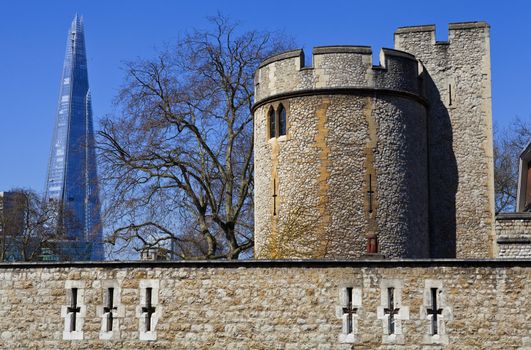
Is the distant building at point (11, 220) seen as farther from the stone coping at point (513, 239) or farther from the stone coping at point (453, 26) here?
the stone coping at point (513, 239)

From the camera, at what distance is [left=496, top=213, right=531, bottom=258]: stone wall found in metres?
23.6

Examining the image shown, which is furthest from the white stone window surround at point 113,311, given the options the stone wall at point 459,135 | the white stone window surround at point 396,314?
the stone wall at point 459,135

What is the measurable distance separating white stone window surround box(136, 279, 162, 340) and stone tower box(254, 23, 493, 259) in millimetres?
5542

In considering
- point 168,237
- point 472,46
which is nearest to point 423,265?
point 472,46

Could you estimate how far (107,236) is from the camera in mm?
30031

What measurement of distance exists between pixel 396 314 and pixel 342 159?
21.3 ft

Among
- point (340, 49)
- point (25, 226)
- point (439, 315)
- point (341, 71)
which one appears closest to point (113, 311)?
point (439, 315)

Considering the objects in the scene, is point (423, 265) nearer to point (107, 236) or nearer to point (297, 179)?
point (297, 179)

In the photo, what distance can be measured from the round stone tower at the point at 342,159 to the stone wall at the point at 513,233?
1888 mm

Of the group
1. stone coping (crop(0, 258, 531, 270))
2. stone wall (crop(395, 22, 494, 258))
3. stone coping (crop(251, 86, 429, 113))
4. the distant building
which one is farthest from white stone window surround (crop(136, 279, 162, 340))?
the distant building

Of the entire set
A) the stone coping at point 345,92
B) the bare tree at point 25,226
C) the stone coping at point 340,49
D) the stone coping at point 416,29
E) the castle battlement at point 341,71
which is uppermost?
the stone coping at point 416,29

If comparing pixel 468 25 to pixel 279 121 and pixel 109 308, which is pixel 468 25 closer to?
pixel 279 121

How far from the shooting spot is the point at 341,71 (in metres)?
23.6

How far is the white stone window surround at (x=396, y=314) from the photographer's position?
687 inches
